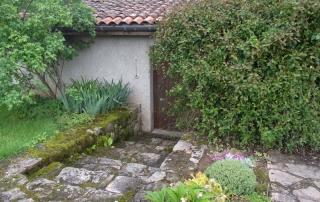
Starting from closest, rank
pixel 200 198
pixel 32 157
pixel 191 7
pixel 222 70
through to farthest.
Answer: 1. pixel 200 198
2. pixel 32 157
3. pixel 222 70
4. pixel 191 7

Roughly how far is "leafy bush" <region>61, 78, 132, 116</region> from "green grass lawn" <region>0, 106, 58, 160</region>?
0.58 m

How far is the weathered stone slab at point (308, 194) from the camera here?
327cm

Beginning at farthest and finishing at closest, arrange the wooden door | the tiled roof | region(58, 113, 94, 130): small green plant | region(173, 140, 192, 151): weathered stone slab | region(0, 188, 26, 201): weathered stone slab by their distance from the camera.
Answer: the wooden door
the tiled roof
region(58, 113, 94, 130): small green plant
region(173, 140, 192, 151): weathered stone slab
region(0, 188, 26, 201): weathered stone slab

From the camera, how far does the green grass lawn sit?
444 cm

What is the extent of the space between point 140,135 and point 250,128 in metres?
3.30

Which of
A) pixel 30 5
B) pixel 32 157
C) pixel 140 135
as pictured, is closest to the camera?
pixel 32 157

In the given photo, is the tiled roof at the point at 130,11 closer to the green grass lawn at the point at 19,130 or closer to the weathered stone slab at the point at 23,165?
the green grass lawn at the point at 19,130

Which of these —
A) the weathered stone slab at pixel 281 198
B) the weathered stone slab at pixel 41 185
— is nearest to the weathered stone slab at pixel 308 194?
the weathered stone slab at pixel 281 198

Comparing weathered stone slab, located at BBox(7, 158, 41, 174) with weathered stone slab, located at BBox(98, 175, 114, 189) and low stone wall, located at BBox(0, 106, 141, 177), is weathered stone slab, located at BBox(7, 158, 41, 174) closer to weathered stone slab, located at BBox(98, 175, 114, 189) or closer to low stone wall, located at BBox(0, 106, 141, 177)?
low stone wall, located at BBox(0, 106, 141, 177)

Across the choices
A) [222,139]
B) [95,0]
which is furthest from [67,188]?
[95,0]

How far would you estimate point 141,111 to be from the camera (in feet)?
23.7

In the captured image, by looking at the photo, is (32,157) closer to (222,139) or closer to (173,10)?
(222,139)

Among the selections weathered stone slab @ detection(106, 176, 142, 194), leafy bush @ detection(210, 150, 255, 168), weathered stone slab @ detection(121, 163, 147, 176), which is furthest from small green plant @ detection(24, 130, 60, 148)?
leafy bush @ detection(210, 150, 255, 168)

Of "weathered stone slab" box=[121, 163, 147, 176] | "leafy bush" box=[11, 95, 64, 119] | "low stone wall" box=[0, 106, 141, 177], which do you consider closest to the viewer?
"low stone wall" box=[0, 106, 141, 177]
